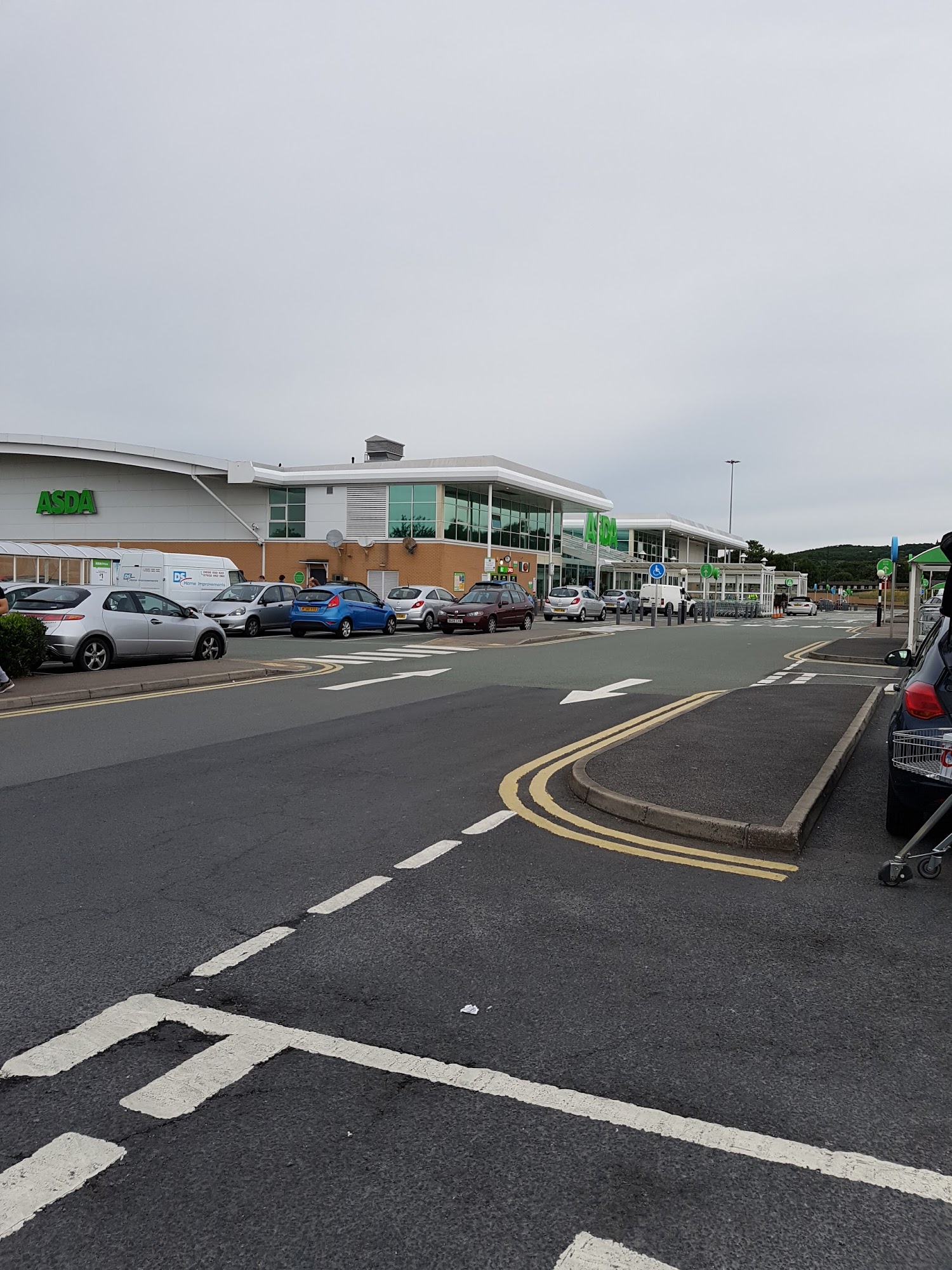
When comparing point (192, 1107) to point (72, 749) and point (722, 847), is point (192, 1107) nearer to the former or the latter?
point (722, 847)

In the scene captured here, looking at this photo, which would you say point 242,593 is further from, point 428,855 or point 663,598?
point 663,598

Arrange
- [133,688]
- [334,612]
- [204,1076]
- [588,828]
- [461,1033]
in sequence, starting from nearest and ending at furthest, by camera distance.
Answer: [204,1076], [461,1033], [588,828], [133,688], [334,612]

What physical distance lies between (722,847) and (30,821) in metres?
4.61

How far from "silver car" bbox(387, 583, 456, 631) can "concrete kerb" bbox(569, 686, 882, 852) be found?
961 inches

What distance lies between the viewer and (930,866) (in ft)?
17.1

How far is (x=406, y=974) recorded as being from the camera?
12.9 ft

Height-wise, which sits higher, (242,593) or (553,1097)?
(242,593)

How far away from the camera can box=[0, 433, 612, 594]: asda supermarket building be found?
161 feet

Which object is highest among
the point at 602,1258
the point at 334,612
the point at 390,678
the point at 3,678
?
the point at 334,612

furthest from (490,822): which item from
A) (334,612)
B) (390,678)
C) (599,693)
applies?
(334,612)

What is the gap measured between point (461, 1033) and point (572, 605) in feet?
126

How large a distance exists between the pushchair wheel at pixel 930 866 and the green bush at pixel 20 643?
12.9 meters

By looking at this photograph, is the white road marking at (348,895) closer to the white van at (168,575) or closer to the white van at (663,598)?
the white van at (168,575)

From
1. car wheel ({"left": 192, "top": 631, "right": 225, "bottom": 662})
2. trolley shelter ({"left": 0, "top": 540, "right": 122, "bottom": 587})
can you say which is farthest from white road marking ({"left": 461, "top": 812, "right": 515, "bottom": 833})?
trolley shelter ({"left": 0, "top": 540, "right": 122, "bottom": 587})
